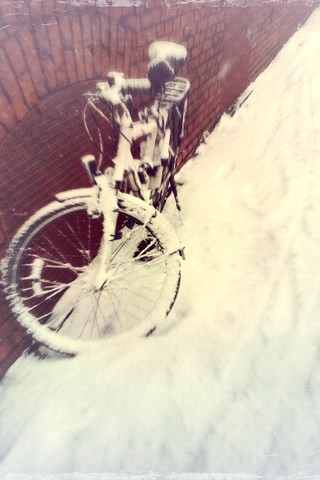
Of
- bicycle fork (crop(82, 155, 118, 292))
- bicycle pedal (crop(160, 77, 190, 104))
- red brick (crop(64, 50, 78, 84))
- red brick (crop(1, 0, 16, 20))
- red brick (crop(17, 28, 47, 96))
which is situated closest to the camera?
red brick (crop(1, 0, 16, 20))

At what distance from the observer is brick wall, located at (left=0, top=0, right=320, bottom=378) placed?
1411 mm

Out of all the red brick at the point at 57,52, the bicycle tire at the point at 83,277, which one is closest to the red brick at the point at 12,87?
the red brick at the point at 57,52

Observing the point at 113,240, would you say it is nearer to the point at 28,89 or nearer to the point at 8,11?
the point at 28,89

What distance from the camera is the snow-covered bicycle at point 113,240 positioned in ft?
5.75

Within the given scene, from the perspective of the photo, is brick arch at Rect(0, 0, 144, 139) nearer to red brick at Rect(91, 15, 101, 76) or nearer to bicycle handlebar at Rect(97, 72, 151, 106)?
red brick at Rect(91, 15, 101, 76)

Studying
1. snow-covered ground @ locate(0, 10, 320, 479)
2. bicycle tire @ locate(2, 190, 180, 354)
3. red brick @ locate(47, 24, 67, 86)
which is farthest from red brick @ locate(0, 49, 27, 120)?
snow-covered ground @ locate(0, 10, 320, 479)

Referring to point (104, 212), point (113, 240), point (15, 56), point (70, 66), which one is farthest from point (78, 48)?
point (113, 240)

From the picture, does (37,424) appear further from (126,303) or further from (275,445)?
(275,445)

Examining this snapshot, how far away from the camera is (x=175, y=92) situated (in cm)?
197

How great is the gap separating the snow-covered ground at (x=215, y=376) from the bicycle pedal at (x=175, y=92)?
0.98 meters

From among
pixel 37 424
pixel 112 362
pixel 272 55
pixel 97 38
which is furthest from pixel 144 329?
pixel 272 55

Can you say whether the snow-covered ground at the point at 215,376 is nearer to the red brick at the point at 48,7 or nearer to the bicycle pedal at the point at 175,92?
the bicycle pedal at the point at 175,92

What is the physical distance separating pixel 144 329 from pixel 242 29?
3101 millimetres

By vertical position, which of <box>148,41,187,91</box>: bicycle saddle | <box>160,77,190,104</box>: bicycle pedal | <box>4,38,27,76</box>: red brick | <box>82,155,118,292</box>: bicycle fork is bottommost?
<box>82,155,118,292</box>: bicycle fork
